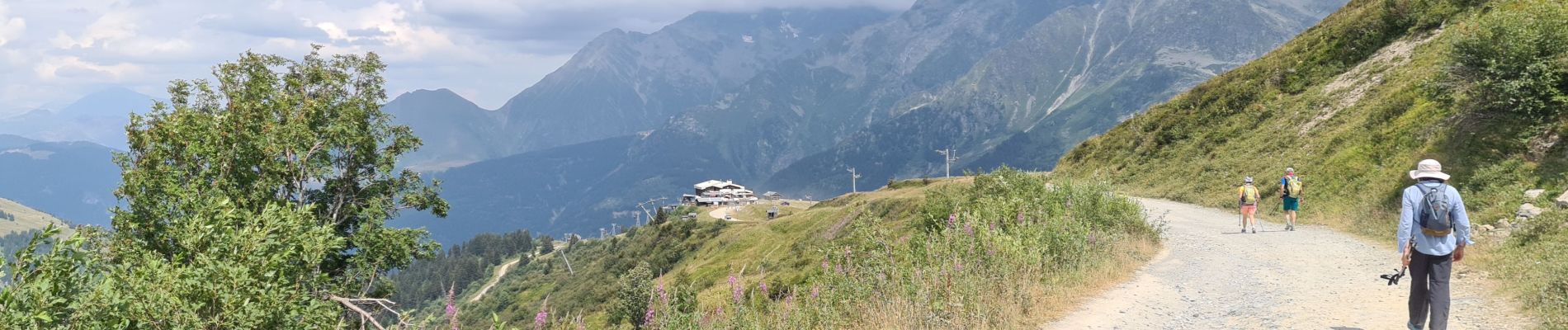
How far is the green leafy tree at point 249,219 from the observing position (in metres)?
9.46

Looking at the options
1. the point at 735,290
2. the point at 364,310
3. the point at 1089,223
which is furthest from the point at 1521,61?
the point at 364,310

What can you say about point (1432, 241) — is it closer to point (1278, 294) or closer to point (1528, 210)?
point (1278, 294)

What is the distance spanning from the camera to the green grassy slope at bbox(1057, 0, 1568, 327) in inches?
711

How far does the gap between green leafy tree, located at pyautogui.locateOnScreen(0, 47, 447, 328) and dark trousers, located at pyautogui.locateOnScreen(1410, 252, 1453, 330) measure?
14141mm

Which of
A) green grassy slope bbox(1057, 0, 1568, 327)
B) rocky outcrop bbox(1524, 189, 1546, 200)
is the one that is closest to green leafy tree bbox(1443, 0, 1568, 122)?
green grassy slope bbox(1057, 0, 1568, 327)

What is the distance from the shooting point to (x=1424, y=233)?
898 cm

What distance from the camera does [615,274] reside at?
96.2 metres

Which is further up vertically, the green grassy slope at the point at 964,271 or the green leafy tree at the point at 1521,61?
the green leafy tree at the point at 1521,61

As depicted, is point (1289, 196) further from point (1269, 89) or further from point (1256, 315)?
point (1269, 89)

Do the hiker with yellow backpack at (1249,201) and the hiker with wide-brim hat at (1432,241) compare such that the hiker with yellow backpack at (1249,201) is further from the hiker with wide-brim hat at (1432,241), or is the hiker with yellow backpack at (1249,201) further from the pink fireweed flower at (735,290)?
the pink fireweed flower at (735,290)

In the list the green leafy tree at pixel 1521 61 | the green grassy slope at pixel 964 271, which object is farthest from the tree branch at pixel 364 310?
the green leafy tree at pixel 1521 61

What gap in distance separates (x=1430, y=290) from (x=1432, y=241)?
0.57m

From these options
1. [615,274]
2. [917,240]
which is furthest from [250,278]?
[615,274]

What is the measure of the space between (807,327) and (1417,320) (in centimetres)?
711
